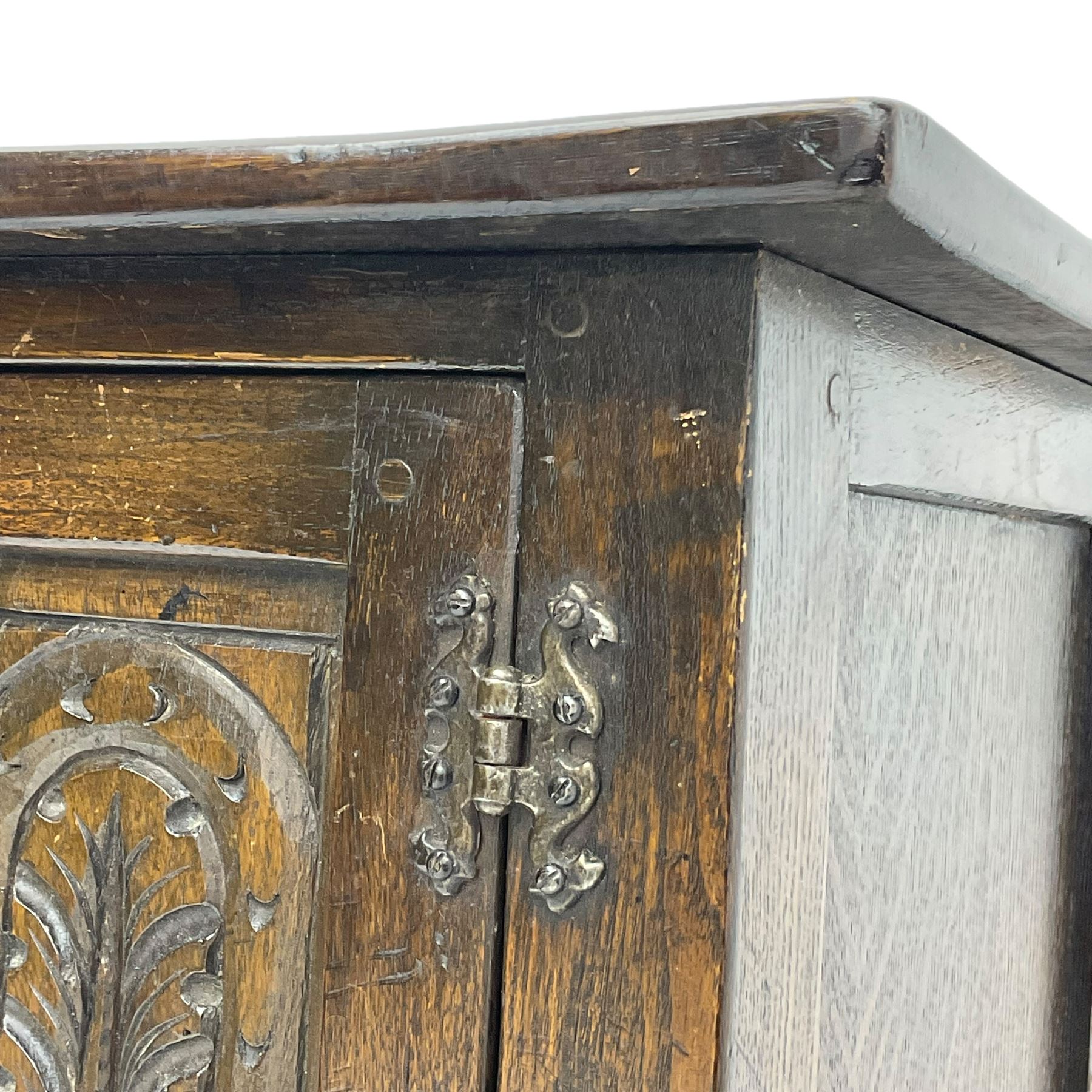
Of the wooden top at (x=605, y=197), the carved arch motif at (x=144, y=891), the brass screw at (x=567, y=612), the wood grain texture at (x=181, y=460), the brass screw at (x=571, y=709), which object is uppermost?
the wooden top at (x=605, y=197)

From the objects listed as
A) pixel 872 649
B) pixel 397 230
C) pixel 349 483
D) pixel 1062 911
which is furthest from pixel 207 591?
pixel 1062 911

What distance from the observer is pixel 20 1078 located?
735mm

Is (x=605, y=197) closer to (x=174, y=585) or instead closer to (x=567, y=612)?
(x=567, y=612)

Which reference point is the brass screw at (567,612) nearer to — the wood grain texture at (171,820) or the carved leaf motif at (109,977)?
the wood grain texture at (171,820)

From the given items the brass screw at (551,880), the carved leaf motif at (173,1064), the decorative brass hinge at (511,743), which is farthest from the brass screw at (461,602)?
the carved leaf motif at (173,1064)

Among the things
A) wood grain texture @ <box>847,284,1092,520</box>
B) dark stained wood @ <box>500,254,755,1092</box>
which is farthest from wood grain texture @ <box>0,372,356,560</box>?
wood grain texture @ <box>847,284,1092,520</box>

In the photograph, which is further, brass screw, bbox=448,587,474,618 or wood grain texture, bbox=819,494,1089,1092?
wood grain texture, bbox=819,494,1089,1092

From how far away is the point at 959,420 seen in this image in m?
0.81

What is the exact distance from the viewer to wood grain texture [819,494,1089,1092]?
0.72m

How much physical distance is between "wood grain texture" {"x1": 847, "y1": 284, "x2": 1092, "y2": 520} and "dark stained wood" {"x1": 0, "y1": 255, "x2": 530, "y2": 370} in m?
0.15

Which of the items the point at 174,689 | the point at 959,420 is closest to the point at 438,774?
the point at 174,689

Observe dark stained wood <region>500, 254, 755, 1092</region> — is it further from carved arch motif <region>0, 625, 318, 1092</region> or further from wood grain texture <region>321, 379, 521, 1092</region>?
carved arch motif <region>0, 625, 318, 1092</region>

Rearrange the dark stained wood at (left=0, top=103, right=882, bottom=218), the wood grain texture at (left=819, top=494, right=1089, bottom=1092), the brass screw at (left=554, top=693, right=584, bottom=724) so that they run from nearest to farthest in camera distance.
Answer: the dark stained wood at (left=0, top=103, right=882, bottom=218) < the brass screw at (left=554, top=693, right=584, bottom=724) < the wood grain texture at (left=819, top=494, right=1089, bottom=1092)

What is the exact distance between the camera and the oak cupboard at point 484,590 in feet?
1.88
